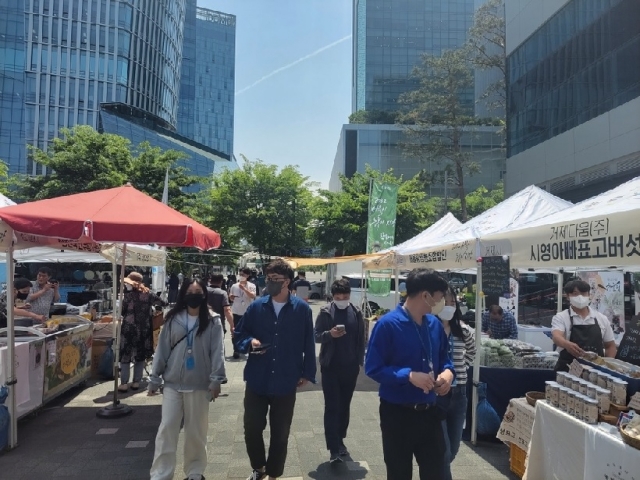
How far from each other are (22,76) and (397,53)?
5486cm

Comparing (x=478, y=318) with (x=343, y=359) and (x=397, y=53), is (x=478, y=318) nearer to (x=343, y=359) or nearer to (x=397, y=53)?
(x=343, y=359)

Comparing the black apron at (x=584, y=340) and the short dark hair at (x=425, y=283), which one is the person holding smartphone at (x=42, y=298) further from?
the black apron at (x=584, y=340)

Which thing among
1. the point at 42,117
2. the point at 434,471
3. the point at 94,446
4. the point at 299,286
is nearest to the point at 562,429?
the point at 434,471

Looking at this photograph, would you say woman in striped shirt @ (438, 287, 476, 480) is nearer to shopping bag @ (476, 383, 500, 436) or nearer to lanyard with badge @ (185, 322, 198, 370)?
shopping bag @ (476, 383, 500, 436)

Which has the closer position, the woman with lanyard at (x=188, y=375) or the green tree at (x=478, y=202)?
the woman with lanyard at (x=188, y=375)

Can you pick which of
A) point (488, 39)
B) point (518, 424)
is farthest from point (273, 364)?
point (488, 39)

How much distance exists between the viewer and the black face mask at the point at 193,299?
406cm

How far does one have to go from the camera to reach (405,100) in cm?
3525

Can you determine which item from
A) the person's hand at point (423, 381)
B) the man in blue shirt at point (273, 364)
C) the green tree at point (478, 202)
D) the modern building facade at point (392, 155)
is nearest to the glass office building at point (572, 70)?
the man in blue shirt at point (273, 364)

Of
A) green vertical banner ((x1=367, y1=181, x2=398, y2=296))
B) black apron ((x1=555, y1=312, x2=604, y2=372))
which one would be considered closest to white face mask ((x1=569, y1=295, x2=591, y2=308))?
black apron ((x1=555, y1=312, x2=604, y2=372))

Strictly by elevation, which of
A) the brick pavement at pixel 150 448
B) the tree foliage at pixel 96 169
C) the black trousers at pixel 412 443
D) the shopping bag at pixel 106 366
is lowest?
the brick pavement at pixel 150 448

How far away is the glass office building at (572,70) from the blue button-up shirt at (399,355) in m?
17.8

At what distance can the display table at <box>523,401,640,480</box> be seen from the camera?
3029mm

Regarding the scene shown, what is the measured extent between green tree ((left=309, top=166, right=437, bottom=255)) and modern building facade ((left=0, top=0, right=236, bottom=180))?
47476 millimetres
